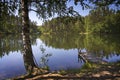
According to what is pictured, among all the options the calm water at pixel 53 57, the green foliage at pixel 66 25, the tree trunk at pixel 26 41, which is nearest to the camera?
the tree trunk at pixel 26 41

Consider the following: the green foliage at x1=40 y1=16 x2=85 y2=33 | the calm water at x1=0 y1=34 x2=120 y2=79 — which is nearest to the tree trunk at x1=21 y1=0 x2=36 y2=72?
the calm water at x1=0 y1=34 x2=120 y2=79

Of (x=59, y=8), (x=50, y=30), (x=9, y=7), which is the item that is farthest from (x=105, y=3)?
(x=50, y=30)

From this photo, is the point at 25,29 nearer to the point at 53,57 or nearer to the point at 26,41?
the point at 26,41

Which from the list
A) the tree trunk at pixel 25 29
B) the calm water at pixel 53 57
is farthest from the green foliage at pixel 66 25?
the calm water at pixel 53 57

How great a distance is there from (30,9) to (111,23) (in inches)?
3343

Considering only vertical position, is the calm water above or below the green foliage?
below

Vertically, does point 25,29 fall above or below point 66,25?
below

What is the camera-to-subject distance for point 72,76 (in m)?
11.1

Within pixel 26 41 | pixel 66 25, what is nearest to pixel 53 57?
pixel 66 25

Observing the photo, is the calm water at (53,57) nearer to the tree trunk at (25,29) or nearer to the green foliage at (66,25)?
the tree trunk at (25,29)

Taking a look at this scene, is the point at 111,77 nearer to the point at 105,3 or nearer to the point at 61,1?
the point at 61,1

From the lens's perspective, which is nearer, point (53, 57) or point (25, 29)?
point (25, 29)

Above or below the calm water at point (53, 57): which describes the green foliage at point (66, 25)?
above

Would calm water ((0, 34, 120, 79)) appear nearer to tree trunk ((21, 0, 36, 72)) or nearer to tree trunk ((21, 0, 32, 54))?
tree trunk ((21, 0, 36, 72))
